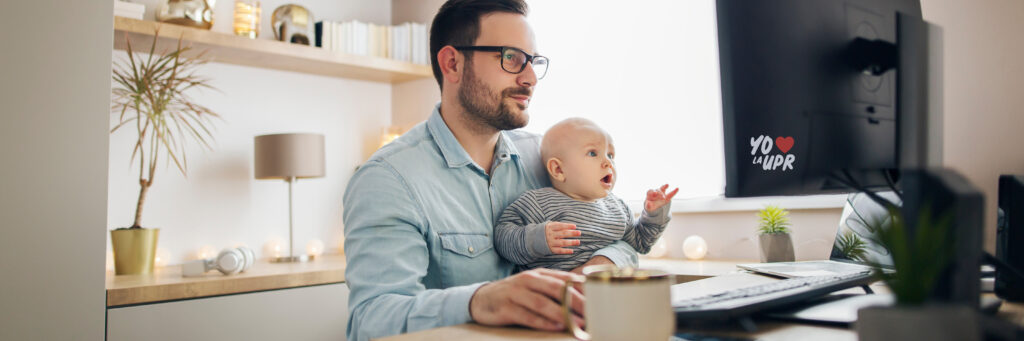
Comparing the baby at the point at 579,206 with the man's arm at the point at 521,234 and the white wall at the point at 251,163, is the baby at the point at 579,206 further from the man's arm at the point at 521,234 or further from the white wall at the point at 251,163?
the white wall at the point at 251,163

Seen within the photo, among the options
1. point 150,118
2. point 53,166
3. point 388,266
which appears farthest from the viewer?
point 150,118

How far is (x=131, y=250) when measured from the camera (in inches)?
93.8

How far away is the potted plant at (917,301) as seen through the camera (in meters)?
0.43

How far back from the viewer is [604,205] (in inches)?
61.6

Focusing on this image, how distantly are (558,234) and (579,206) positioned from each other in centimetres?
28

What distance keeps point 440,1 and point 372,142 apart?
3.00ft

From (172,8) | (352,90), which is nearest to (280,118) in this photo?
(352,90)

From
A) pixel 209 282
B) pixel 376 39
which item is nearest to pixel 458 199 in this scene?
pixel 209 282

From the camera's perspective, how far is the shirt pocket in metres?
1.35

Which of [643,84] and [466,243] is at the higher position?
[643,84]

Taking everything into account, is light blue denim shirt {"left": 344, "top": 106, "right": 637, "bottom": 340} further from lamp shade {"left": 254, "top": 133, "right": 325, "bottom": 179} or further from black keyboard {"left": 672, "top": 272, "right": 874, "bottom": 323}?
lamp shade {"left": 254, "top": 133, "right": 325, "bottom": 179}

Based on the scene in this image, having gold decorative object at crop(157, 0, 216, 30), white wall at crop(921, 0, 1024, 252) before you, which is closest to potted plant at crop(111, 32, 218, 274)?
gold decorative object at crop(157, 0, 216, 30)

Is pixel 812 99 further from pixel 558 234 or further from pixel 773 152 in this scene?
pixel 558 234

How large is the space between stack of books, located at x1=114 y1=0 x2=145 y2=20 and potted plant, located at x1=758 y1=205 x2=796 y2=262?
8.52 ft
